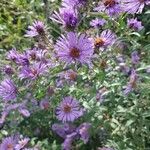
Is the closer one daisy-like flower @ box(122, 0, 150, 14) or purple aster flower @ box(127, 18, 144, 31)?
daisy-like flower @ box(122, 0, 150, 14)

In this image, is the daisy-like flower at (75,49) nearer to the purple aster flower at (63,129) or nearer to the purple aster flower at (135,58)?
the purple aster flower at (135,58)

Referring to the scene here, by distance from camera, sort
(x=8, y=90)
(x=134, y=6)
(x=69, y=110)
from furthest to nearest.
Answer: (x=69, y=110) → (x=8, y=90) → (x=134, y=6)

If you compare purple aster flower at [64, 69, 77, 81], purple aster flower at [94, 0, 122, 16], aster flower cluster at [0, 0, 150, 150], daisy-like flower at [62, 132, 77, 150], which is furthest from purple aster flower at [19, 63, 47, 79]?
daisy-like flower at [62, 132, 77, 150]

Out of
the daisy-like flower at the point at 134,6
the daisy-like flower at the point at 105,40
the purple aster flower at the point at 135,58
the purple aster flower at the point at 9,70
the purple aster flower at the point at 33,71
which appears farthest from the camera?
the purple aster flower at the point at 9,70

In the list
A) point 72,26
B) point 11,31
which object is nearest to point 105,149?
point 72,26

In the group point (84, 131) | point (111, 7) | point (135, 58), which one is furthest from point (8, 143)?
point (111, 7)

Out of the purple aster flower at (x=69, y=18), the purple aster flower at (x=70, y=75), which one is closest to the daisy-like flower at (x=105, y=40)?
the purple aster flower at (x=69, y=18)

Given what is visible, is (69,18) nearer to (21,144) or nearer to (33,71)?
(33,71)

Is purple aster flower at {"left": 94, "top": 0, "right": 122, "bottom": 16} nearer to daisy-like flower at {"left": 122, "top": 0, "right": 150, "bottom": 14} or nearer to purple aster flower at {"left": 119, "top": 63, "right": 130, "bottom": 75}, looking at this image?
daisy-like flower at {"left": 122, "top": 0, "right": 150, "bottom": 14}
